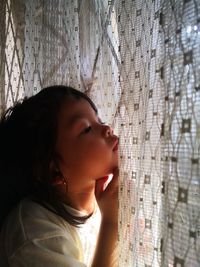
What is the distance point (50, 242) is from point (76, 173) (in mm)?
207

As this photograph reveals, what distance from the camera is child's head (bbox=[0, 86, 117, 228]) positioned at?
0.74 meters

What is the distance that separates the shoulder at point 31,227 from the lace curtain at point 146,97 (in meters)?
0.15

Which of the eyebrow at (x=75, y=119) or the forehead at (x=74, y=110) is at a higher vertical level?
the forehead at (x=74, y=110)

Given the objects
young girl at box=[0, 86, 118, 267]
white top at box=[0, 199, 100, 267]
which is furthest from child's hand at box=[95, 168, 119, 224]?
white top at box=[0, 199, 100, 267]

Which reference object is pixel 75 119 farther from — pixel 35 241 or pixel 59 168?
pixel 35 241

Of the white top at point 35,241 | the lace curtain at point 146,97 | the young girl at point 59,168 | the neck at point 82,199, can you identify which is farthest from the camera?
the neck at point 82,199

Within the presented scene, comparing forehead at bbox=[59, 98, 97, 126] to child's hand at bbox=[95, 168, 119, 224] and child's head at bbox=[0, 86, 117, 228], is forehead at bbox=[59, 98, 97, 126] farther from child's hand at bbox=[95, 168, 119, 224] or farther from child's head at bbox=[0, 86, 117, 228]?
child's hand at bbox=[95, 168, 119, 224]

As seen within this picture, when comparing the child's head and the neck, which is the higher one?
the child's head

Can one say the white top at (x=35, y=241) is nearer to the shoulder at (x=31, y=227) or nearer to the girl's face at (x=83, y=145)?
the shoulder at (x=31, y=227)

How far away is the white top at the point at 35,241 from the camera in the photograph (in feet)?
1.88

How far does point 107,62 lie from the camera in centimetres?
77

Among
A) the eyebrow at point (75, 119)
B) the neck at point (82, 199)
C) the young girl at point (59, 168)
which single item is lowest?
the neck at point (82, 199)


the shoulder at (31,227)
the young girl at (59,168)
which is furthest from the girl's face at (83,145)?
the shoulder at (31,227)

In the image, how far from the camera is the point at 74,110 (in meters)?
0.78
